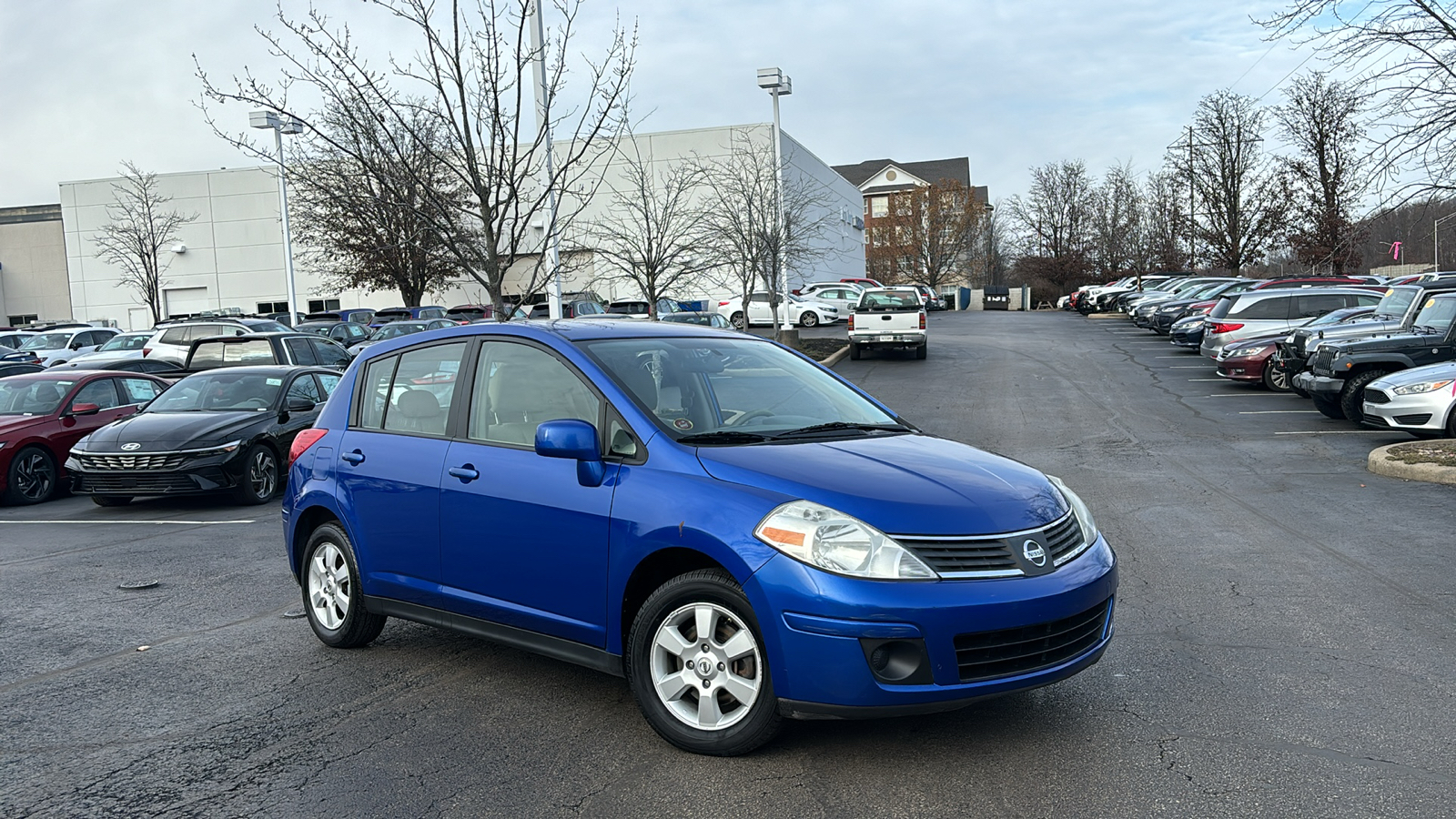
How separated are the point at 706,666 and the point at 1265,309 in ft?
73.9

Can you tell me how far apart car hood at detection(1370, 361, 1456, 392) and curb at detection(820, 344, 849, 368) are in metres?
15.1

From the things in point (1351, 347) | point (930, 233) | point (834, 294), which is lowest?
point (1351, 347)

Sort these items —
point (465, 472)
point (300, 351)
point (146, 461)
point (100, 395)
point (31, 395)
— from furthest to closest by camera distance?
point (300, 351) → point (100, 395) → point (31, 395) → point (146, 461) → point (465, 472)

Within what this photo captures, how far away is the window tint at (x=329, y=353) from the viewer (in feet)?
58.3

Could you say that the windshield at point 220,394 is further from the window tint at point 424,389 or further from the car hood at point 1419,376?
the car hood at point 1419,376

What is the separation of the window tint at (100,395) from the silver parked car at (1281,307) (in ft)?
64.5

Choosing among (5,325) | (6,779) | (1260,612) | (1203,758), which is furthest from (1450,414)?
(5,325)

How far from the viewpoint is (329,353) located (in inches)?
708

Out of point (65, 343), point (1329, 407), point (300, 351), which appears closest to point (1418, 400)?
point (1329, 407)

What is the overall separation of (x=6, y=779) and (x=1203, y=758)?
14.8 ft

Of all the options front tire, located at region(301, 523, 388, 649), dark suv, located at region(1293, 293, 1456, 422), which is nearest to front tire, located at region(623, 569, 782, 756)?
front tire, located at region(301, 523, 388, 649)

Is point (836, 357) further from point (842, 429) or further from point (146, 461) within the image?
point (842, 429)

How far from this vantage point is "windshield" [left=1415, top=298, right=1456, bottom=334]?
1544 cm

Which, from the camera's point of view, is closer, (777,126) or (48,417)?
(48,417)
